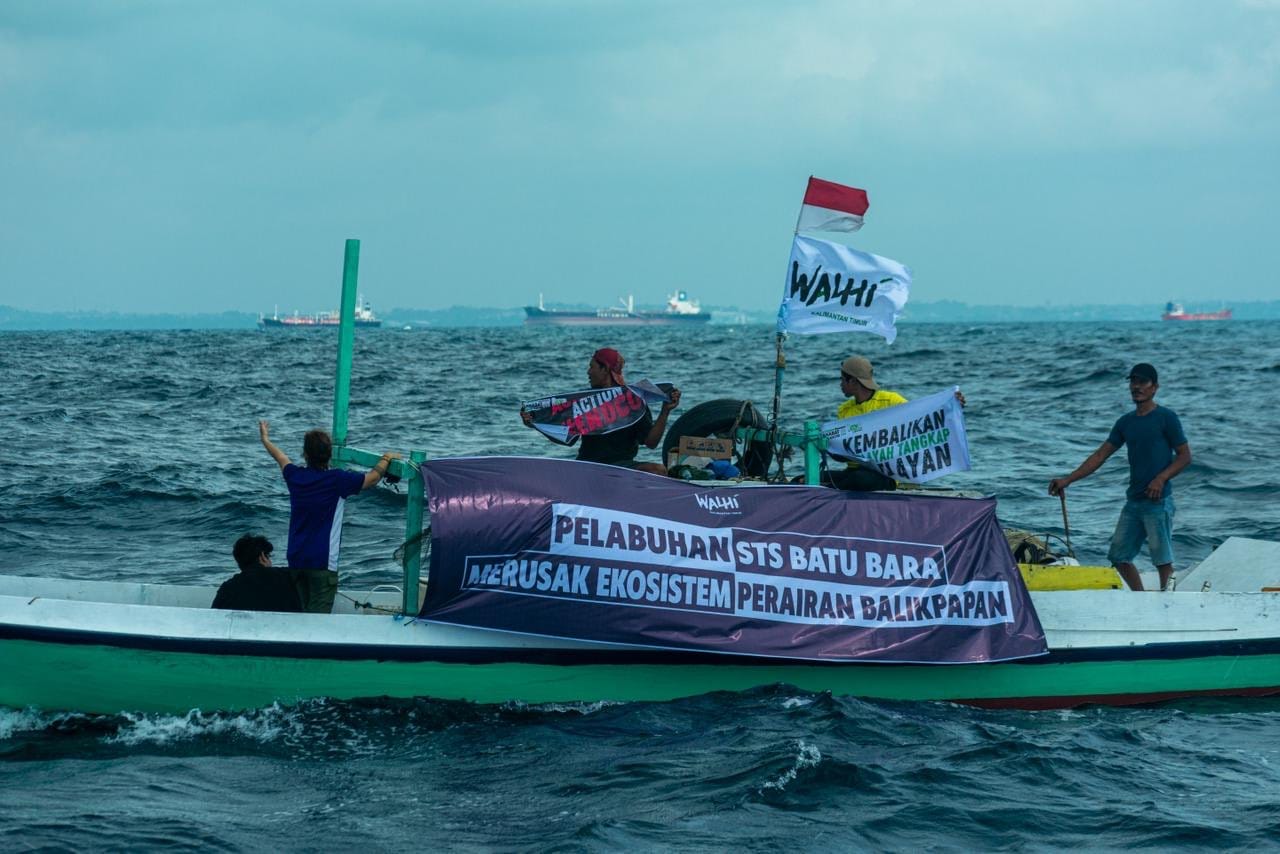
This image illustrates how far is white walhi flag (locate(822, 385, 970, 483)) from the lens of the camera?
888 centimetres

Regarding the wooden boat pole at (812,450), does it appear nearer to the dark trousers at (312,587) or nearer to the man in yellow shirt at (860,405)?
the man in yellow shirt at (860,405)

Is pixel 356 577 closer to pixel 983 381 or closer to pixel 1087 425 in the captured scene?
pixel 1087 425

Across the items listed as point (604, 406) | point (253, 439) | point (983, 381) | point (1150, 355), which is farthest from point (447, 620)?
point (1150, 355)

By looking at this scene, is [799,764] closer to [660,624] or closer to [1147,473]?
[660,624]

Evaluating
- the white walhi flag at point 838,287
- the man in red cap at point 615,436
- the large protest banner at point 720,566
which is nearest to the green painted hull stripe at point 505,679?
the large protest banner at point 720,566

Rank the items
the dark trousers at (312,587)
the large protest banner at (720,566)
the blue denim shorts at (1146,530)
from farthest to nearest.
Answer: the blue denim shorts at (1146,530) < the dark trousers at (312,587) < the large protest banner at (720,566)

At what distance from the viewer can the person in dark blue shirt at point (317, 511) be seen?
27.2 ft

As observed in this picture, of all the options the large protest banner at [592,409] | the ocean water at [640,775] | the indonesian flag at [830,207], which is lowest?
the ocean water at [640,775]

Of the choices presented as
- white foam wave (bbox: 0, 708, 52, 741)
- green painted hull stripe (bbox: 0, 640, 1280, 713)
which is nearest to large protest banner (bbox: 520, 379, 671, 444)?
green painted hull stripe (bbox: 0, 640, 1280, 713)

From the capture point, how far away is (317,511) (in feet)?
27.5

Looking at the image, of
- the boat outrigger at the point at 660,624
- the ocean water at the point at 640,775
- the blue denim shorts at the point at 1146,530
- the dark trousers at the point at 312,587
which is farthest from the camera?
the blue denim shorts at the point at 1146,530

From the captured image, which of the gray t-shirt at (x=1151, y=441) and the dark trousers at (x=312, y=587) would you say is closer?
the dark trousers at (x=312, y=587)

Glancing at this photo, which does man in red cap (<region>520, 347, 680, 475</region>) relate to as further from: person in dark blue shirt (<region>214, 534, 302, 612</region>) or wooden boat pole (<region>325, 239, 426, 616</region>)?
person in dark blue shirt (<region>214, 534, 302, 612</region>)

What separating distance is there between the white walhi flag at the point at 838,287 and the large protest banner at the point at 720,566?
145 centimetres
